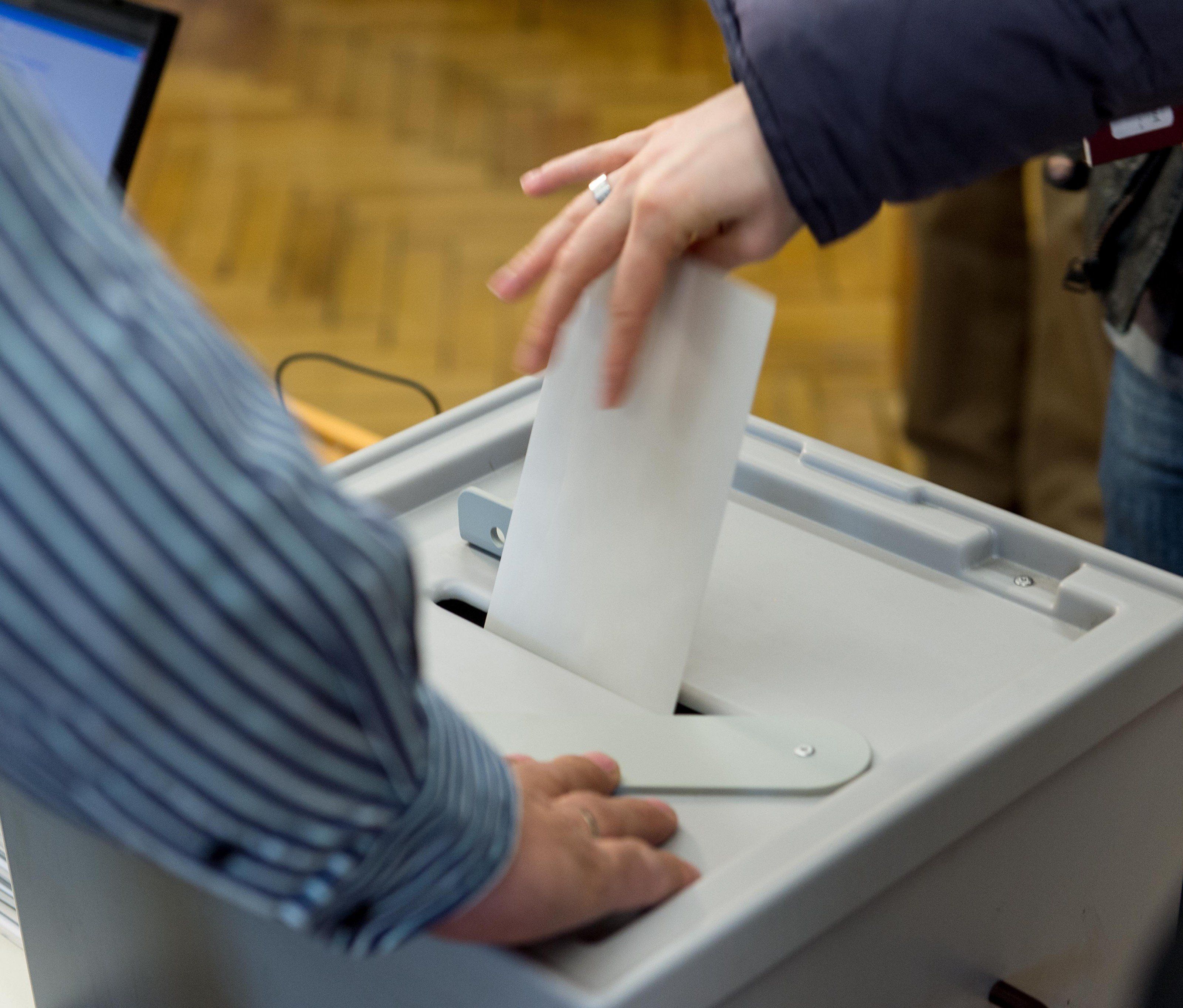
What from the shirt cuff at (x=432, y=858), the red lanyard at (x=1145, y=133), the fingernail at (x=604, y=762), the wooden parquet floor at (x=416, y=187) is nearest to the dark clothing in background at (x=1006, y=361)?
the wooden parquet floor at (x=416, y=187)

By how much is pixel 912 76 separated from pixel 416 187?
248 cm

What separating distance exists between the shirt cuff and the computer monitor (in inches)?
29.9

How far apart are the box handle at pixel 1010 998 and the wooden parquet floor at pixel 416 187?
1.64 m

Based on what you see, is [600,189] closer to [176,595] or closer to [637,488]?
[637,488]

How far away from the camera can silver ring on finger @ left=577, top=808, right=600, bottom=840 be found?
0.48 metres

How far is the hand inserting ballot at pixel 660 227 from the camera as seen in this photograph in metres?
0.57

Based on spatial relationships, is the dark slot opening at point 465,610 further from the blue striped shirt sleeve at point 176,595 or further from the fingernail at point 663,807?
the blue striped shirt sleeve at point 176,595

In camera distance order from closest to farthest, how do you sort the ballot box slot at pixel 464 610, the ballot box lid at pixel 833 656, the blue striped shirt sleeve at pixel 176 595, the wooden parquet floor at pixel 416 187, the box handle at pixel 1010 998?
the blue striped shirt sleeve at pixel 176 595 < the ballot box lid at pixel 833 656 < the box handle at pixel 1010 998 < the ballot box slot at pixel 464 610 < the wooden parquet floor at pixel 416 187

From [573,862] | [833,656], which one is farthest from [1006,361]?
[573,862]

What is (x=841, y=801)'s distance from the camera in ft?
1.72

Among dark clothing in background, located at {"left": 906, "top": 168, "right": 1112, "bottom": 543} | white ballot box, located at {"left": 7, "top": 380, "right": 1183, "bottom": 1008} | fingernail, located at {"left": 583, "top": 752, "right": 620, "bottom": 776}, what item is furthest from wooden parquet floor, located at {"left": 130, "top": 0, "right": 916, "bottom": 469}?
fingernail, located at {"left": 583, "top": 752, "right": 620, "bottom": 776}

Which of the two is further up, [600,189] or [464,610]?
[600,189]

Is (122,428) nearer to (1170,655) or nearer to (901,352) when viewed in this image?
(1170,655)

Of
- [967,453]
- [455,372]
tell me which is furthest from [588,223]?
[455,372]
